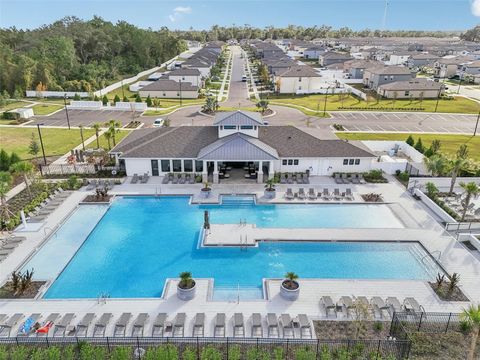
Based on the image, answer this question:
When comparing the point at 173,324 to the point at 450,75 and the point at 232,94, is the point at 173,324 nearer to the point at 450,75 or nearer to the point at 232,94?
the point at 232,94

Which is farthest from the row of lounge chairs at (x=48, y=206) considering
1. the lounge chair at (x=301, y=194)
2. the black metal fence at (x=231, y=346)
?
the lounge chair at (x=301, y=194)

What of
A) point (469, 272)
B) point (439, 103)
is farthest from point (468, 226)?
point (439, 103)

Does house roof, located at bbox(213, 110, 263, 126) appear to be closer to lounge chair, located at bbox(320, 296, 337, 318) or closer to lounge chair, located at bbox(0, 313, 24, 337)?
lounge chair, located at bbox(320, 296, 337, 318)

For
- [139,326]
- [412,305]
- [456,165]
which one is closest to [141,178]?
[139,326]

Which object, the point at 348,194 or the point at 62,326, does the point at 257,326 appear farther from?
the point at 348,194

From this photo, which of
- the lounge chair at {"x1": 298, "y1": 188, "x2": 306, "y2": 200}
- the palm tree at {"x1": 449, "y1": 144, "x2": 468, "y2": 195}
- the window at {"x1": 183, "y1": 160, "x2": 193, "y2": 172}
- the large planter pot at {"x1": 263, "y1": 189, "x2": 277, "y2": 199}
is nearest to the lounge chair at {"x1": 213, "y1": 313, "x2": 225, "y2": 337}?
the large planter pot at {"x1": 263, "y1": 189, "x2": 277, "y2": 199}

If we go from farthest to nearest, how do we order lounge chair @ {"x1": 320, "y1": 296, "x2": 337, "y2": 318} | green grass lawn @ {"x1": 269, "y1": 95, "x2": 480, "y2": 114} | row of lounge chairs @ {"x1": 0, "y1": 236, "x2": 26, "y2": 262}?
green grass lawn @ {"x1": 269, "y1": 95, "x2": 480, "y2": 114}, row of lounge chairs @ {"x1": 0, "y1": 236, "x2": 26, "y2": 262}, lounge chair @ {"x1": 320, "y1": 296, "x2": 337, "y2": 318}
